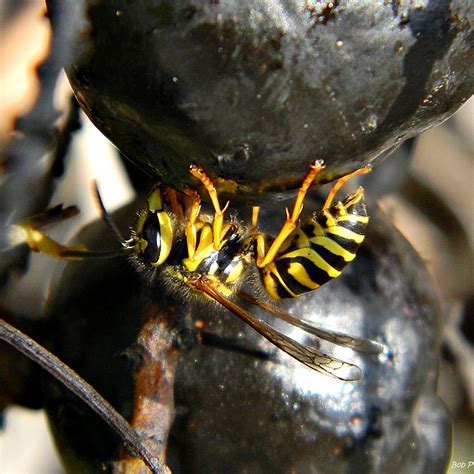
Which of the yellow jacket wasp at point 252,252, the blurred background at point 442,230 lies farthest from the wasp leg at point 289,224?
the blurred background at point 442,230

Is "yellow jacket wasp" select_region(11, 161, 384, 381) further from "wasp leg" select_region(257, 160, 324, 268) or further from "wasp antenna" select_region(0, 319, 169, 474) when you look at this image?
"wasp antenna" select_region(0, 319, 169, 474)

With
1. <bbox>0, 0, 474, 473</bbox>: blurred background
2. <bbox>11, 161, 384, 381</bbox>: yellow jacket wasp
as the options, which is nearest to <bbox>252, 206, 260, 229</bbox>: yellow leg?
<bbox>11, 161, 384, 381</bbox>: yellow jacket wasp

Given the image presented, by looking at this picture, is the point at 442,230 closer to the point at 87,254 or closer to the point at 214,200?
the point at 87,254

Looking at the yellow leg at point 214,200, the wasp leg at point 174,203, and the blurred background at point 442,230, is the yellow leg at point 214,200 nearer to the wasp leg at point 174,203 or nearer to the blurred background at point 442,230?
the wasp leg at point 174,203

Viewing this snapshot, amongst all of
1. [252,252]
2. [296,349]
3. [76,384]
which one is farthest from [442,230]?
[76,384]

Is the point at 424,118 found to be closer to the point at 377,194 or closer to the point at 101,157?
the point at 377,194

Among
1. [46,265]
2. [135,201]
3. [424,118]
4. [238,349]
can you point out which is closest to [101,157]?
[46,265]
